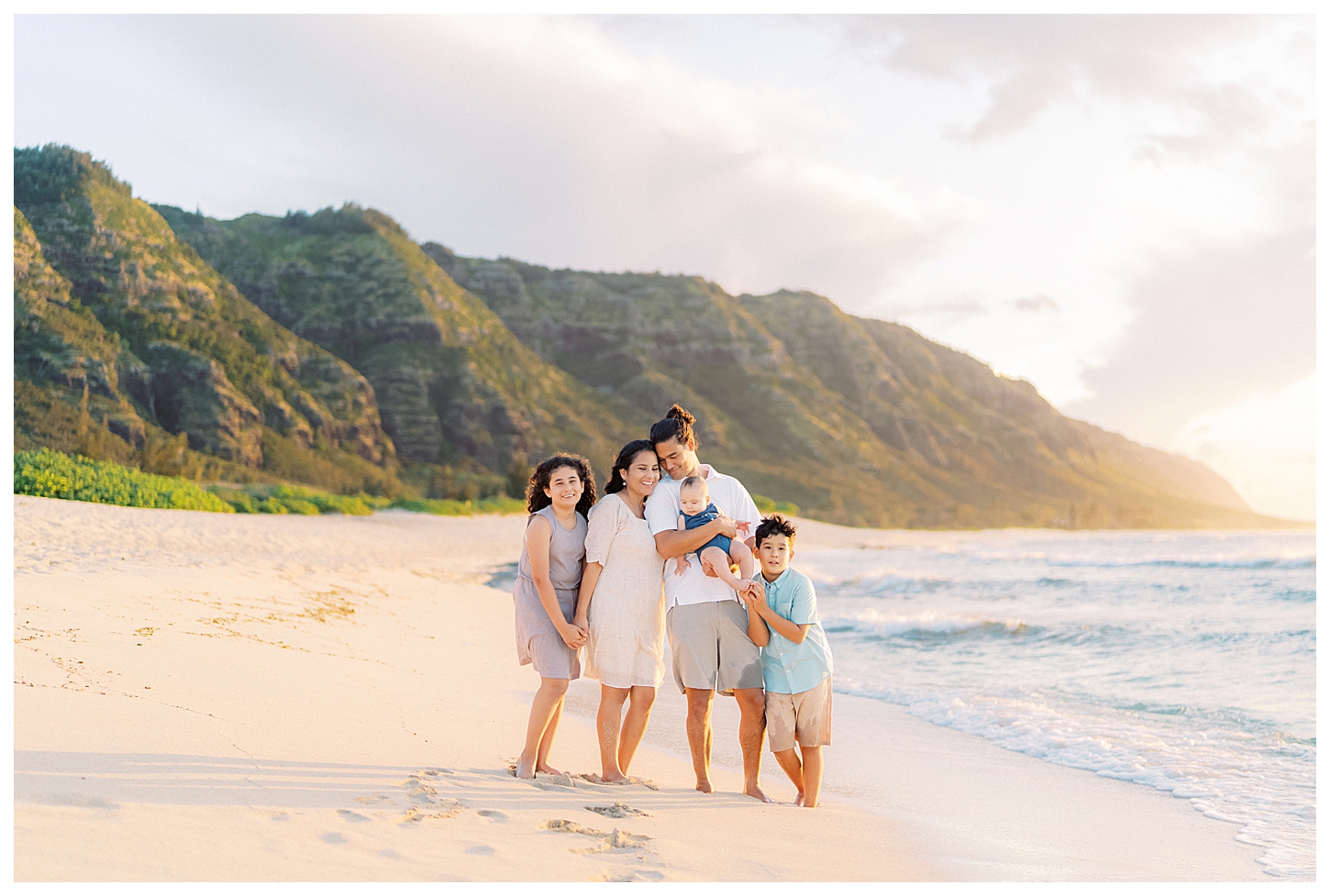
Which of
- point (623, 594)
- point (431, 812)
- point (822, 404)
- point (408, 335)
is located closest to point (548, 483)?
point (623, 594)

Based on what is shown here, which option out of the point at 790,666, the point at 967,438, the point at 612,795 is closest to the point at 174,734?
the point at 612,795

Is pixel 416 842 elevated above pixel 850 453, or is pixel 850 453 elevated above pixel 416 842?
pixel 850 453

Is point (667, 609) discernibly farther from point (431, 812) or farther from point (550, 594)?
point (431, 812)

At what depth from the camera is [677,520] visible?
3.94 m

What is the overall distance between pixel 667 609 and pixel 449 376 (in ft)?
179

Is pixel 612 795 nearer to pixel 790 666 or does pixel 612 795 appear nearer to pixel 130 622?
pixel 790 666

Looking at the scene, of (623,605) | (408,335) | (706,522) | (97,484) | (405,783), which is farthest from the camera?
(408,335)

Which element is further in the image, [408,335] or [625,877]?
[408,335]

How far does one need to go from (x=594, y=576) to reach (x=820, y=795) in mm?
1947

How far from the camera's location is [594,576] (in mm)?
3977

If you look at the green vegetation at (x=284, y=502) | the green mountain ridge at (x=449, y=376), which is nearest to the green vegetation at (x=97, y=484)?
the green vegetation at (x=284, y=502)

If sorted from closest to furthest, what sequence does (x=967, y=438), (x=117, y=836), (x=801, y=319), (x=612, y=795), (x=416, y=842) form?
(x=117, y=836) → (x=416, y=842) → (x=612, y=795) → (x=967, y=438) → (x=801, y=319)

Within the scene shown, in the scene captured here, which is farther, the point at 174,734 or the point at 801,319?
the point at 801,319

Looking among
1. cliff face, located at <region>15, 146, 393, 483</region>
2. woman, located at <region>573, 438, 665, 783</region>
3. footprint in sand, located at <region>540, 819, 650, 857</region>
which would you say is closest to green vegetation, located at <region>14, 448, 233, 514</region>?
woman, located at <region>573, 438, 665, 783</region>
